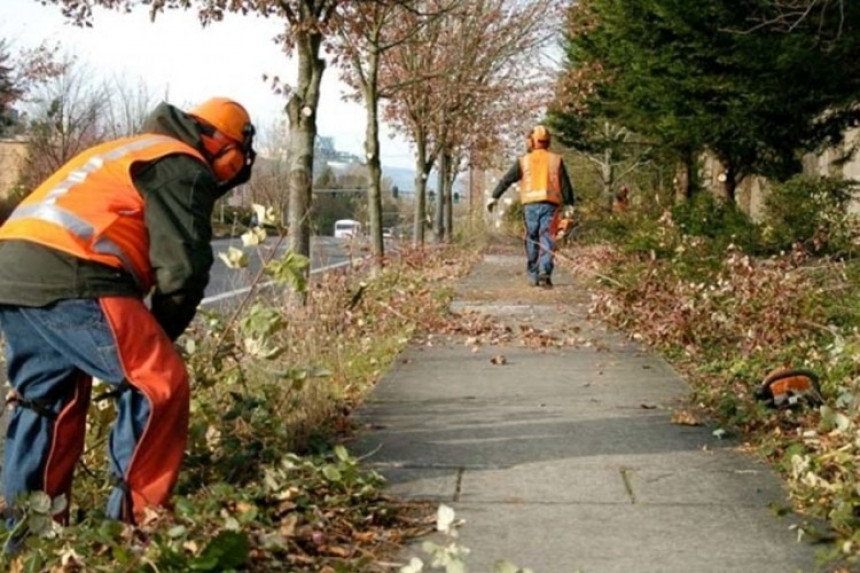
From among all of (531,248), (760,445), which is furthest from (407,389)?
(531,248)

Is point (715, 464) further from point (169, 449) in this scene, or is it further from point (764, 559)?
point (169, 449)

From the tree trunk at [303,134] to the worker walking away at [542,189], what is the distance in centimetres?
416

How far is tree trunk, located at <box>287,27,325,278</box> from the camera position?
37.2 feet

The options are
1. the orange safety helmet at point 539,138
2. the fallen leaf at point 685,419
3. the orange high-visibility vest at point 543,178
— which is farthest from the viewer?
the orange safety helmet at point 539,138

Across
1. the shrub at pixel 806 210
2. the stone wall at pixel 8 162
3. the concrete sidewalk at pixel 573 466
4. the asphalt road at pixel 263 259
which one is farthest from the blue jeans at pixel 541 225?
the stone wall at pixel 8 162

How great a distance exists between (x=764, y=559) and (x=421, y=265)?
16.0 m

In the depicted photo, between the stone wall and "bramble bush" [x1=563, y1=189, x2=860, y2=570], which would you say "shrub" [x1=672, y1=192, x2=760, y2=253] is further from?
the stone wall

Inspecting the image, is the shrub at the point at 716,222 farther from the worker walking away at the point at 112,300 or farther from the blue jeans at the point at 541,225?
the worker walking away at the point at 112,300

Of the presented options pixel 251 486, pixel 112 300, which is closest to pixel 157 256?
pixel 112 300

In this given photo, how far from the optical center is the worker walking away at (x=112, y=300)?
15.1 ft

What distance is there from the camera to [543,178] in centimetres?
1556

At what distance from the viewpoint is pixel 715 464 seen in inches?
241

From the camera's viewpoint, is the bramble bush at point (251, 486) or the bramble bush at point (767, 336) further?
the bramble bush at point (767, 336)

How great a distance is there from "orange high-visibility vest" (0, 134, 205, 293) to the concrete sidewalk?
1.39 meters
